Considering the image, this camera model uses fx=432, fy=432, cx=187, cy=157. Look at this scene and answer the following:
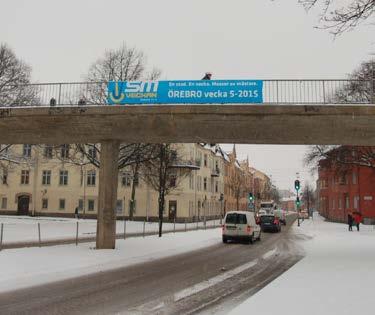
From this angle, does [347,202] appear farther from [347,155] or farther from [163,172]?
[163,172]

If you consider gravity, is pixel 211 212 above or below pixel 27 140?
below

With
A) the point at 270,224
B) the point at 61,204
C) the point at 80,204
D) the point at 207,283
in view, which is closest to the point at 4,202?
the point at 61,204

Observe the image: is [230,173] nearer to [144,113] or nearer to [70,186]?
[70,186]

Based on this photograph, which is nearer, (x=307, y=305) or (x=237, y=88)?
(x=307, y=305)

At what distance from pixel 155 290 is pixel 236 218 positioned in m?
16.0

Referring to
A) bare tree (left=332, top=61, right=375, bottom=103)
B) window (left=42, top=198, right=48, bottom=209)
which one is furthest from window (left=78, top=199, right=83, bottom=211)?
bare tree (left=332, top=61, right=375, bottom=103)

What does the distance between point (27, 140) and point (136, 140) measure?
5.65 metres

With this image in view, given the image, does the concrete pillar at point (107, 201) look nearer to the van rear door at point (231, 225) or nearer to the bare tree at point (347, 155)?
the van rear door at point (231, 225)

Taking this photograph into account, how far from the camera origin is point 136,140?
21.0 meters

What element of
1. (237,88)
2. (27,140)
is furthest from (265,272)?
(27,140)

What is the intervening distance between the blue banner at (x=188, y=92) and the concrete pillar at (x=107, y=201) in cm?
272

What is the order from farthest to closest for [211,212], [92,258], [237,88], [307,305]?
[211,212] → [237,88] → [92,258] → [307,305]

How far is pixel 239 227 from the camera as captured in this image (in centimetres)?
2650

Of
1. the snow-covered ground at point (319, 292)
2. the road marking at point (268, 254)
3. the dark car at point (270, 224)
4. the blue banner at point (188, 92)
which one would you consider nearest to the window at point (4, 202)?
the dark car at point (270, 224)
